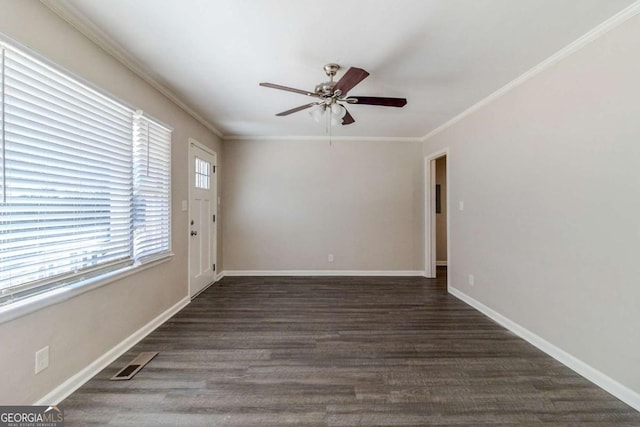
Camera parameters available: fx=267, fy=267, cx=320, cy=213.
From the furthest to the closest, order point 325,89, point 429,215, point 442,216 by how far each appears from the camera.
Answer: point 442,216, point 429,215, point 325,89

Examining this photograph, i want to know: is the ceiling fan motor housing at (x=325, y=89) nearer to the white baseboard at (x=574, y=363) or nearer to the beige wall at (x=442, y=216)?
the white baseboard at (x=574, y=363)

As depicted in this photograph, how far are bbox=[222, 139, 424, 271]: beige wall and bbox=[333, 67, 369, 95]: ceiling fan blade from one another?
255cm

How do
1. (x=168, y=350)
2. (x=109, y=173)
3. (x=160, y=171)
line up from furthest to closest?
(x=160, y=171) → (x=168, y=350) → (x=109, y=173)

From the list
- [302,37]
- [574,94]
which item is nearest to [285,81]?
[302,37]

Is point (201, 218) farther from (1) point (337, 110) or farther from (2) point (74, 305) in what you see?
(1) point (337, 110)

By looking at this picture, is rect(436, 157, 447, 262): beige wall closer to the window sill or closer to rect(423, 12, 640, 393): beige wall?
rect(423, 12, 640, 393): beige wall

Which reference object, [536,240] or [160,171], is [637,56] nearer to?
[536,240]

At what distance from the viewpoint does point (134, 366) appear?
204 centimetres

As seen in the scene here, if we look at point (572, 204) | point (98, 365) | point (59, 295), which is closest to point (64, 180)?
point (59, 295)

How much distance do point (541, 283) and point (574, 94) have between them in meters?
1.54

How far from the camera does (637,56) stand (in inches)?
64.8

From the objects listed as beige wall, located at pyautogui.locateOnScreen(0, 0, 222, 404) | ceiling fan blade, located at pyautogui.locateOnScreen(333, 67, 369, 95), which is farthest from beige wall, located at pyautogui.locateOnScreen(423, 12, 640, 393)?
beige wall, located at pyautogui.locateOnScreen(0, 0, 222, 404)
